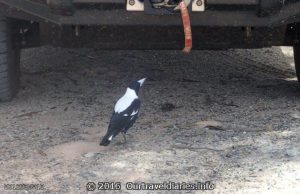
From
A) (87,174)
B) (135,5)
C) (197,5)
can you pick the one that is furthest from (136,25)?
(87,174)

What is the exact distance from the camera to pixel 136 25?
4.60m

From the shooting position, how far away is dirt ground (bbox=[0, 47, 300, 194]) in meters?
3.67

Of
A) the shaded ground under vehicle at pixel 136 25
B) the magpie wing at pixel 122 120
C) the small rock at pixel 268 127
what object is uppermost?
the shaded ground under vehicle at pixel 136 25

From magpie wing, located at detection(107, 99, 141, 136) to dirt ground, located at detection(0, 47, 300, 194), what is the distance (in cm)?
12

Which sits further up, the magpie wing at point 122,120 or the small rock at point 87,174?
the magpie wing at point 122,120

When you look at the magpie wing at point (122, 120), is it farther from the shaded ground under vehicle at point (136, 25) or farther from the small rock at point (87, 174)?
the shaded ground under vehicle at point (136, 25)

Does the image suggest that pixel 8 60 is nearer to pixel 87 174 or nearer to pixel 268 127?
pixel 87 174

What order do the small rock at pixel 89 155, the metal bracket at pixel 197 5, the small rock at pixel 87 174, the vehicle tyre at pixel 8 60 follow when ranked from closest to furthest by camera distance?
the small rock at pixel 87 174 < the small rock at pixel 89 155 < the metal bracket at pixel 197 5 < the vehicle tyre at pixel 8 60

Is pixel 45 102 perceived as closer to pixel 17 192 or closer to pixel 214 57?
pixel 17 192

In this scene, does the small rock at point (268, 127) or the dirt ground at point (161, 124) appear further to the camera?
the small rock at point (268, 127)

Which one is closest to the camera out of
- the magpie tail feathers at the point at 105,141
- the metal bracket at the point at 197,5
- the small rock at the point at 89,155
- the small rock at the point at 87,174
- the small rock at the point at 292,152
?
the small rock at the point at 87,174

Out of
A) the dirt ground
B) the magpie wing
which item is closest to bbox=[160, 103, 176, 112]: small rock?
the dirt ground

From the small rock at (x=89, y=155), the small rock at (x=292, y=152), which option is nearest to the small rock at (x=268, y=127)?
the small rock at (x=292, y=152)

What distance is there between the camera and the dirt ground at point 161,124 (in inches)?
145
